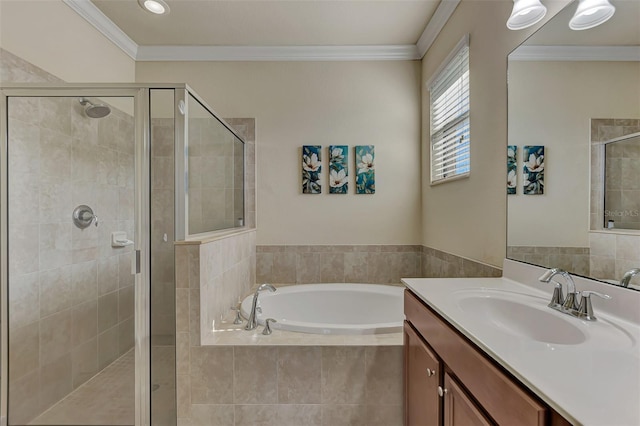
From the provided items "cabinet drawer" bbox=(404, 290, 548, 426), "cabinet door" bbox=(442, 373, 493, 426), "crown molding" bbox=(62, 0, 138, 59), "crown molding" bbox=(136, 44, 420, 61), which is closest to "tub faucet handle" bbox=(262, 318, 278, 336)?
"cabinet drawer" bbox=(404, 290, 548, 426)

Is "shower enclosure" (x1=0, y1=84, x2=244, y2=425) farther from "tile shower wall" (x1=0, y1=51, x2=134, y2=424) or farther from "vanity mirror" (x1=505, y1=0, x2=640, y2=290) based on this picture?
"vanity mirror" (x1=505, y1=0, x2=640, y2=290)

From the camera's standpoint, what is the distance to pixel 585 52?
3.34 feet

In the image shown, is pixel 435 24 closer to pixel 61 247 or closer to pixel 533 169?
pixel 533 169

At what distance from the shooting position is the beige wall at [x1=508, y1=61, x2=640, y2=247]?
3.03 ft

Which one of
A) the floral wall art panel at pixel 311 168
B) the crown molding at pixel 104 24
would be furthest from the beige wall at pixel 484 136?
the crown molding at pixel 104 24

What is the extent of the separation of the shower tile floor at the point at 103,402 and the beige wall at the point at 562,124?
2084mm

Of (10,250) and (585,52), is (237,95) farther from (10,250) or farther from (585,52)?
(585,52)

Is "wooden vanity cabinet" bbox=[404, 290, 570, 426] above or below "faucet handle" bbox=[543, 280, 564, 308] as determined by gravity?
below

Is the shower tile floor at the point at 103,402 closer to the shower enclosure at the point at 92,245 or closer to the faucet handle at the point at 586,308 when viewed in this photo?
the shower enclosure at the point at 92,245

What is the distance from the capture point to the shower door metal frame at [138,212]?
1547 mm

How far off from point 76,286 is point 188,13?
2.04m

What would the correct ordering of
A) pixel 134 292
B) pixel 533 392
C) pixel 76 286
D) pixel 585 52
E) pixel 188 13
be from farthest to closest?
1. pixel 188 13
2. pixel 76 286
3. pixel 134 292
4. pixel 585 52
5. pixel 533 392

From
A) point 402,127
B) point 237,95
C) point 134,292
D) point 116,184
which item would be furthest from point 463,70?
point 134,292

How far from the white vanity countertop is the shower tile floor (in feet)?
5.48
